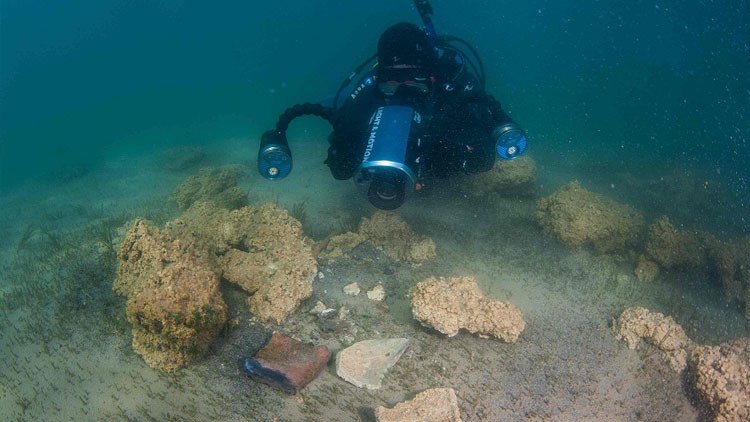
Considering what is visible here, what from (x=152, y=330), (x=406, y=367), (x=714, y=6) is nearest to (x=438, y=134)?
(x=406, y=367)

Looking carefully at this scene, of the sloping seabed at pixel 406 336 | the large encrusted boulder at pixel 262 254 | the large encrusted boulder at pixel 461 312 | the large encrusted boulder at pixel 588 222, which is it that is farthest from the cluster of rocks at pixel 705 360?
the large encrusted boulder at pixel 262 254

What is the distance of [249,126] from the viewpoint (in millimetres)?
21625

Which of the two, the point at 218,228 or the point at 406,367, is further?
the point at 218,228

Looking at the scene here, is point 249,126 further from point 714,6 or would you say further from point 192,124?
point 714,6

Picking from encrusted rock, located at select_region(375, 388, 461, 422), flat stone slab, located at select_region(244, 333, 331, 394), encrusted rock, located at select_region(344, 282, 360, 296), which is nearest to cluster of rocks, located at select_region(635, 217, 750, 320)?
encrusted rock, located at select_region(375, 388, 461, 422)

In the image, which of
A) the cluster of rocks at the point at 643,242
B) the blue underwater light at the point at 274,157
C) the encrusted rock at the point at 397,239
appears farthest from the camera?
the cluster of rocks at the point at 643,242

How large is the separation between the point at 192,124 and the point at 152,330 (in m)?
24.0

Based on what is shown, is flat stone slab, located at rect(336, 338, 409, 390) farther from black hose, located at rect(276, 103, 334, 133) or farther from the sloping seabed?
black hose, located at rect(276, 103, 334, 133)

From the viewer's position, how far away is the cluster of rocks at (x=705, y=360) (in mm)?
3527

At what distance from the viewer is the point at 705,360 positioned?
380 cm

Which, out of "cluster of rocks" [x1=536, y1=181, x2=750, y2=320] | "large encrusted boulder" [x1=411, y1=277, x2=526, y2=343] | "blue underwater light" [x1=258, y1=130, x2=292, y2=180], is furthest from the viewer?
"cluster of rocks" [x1=536, y1=181, x2=750, y2=320]

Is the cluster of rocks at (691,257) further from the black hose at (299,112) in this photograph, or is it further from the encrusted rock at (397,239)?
the black hose at (299,112)

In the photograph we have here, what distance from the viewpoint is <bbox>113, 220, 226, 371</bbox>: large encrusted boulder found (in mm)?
3428

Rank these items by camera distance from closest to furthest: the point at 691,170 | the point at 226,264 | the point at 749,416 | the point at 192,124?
the point at 749,416 < the point at 226,264 < the point at 691,170 < the point at 192,124
